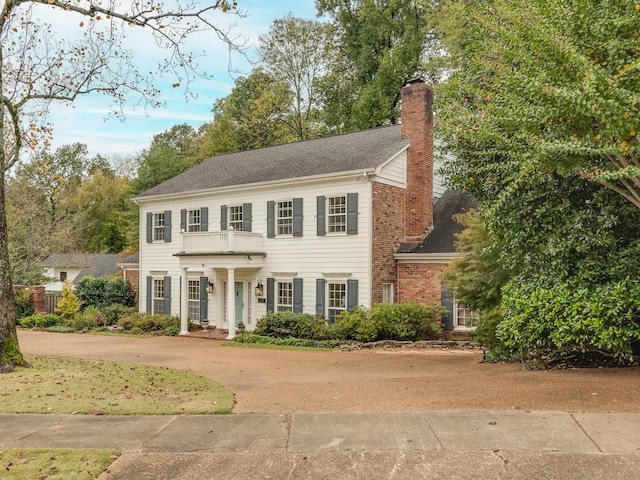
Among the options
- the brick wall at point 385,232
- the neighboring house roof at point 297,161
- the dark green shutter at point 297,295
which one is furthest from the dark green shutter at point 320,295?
the neighboring house roof at point 297,161

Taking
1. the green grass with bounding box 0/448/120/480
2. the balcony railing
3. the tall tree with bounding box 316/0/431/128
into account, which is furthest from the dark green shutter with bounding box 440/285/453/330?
the tall tree with bounding box 316/0/431/128

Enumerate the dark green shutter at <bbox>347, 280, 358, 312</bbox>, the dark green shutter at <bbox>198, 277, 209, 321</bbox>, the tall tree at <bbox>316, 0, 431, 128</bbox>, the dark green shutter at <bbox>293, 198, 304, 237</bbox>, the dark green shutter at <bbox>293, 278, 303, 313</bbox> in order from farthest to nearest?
the tall tree at <bbox>316, 0, 431, 128</bbox> → the dark green shutter at <bbox>198, 277, 209, 321</bbox> → the dark green shutter at <bbox>293, 198, 304, 237</bbox> → the dark green shutter at <bbox>293, 278, 303, 313</bbox> → the dark green shutter at <bbox>347, 280, 358, 312</bbox>

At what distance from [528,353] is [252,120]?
2706 cm

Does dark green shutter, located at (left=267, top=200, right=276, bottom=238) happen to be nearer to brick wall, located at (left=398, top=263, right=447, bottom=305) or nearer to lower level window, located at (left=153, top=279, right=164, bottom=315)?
brick wall, located at (left=398, top=263, right=447, bottom=305)

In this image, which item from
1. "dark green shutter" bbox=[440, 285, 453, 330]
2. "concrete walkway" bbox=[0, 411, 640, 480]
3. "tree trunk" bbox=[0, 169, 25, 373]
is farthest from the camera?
"dark green shutter" bbox=[440, 285, 453, 330]

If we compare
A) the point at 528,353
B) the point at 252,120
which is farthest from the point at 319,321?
the point at 252,120

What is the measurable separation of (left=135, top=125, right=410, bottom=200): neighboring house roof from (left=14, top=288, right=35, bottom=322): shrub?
773 cm

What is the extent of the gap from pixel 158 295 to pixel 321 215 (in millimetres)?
9575

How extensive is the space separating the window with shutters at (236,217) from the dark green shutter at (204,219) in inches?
50.9

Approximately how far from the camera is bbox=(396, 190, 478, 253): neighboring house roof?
17.7 meters

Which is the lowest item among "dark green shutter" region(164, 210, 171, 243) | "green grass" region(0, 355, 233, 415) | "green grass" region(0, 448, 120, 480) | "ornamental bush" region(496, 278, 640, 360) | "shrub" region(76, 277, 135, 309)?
"green grass" region(0, 355, 233, 415)

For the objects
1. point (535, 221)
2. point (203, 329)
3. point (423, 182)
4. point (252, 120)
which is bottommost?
point (203, 329)

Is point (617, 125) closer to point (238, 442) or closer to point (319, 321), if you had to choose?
point (238, 442)

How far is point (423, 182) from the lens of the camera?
18.9 meters
